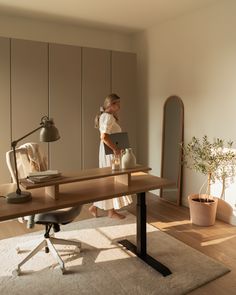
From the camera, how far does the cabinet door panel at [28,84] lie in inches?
143

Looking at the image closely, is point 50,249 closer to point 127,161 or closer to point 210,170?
point 127,161

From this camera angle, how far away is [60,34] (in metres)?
4.27

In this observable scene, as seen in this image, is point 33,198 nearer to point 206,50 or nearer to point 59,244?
point 59,244

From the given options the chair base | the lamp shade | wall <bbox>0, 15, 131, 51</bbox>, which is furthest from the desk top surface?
wall <bbox>0, 15, 131, 51</bbox>

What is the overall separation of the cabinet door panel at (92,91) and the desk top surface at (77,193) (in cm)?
164

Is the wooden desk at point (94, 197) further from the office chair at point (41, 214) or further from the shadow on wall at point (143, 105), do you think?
the shadow on wall at point (143, 105)

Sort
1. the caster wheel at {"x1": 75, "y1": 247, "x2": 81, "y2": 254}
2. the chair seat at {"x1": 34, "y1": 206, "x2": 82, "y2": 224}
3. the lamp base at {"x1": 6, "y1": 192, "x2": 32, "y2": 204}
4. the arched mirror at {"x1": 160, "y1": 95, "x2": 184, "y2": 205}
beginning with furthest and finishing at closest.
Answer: the arched mirror at {"x1": 160, "y1": 95, "x2": 184, "y2": 205} → the caster wheel at {"x1": 75, "y1": 247, "x2": 81, "y2": 254} → the chair seat at {"x1": 34, "y1": 206, "x2": 82, "y2": 224} → the lamp base at {"x1": 6, "y1": 192, "x2": 32, "y2": 204}

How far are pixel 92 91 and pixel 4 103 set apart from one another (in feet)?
3.95

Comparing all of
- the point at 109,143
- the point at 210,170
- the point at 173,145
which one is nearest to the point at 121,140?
the point at 109,143

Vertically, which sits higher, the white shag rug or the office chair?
the office chair

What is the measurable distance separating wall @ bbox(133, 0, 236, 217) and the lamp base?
7.83ft

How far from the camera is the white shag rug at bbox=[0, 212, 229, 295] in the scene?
7.30 ft

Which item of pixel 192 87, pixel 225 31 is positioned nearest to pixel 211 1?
pixel 225 31

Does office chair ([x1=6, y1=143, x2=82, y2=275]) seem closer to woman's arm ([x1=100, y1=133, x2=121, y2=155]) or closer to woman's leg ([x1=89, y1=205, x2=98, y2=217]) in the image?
woman's arm ([x1=100, y1=133, x2=121, y2=155])
